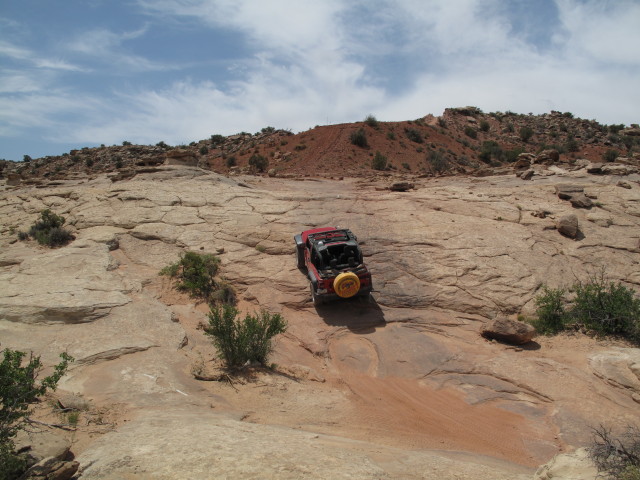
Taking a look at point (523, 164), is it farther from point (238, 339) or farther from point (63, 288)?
point (63, 288)

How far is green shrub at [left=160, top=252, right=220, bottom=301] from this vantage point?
11.1 metres

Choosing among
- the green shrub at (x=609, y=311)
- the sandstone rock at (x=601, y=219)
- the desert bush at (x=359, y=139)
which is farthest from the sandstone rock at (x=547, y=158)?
the desert bush at (x=359, y=139)

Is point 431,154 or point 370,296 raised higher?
→ point 431,154

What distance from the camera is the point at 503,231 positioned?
1319 cm

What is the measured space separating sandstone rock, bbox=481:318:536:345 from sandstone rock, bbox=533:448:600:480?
4704 mm

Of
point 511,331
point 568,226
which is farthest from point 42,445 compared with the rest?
point 568,226

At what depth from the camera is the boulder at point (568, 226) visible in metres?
12.9

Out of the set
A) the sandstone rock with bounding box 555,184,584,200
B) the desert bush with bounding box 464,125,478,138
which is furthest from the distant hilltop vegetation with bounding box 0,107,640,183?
the sandstone rock with bounding box 555,184,584,200

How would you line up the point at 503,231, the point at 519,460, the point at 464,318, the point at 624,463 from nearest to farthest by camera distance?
the point at 624,463
the point at 519,460
the point at 464,318
the point at 503,231

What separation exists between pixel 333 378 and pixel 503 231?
8.49 metres

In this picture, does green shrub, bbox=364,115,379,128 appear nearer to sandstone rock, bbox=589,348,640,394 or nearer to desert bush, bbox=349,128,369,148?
desert bush, bbox=349,128,369,148

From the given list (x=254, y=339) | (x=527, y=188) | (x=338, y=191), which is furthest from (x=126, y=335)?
(x=527, y=188)

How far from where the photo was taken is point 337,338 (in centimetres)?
948

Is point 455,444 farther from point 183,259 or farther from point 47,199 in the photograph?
point 47,199
